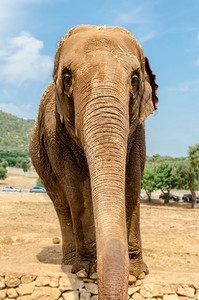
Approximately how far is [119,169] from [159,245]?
9.20 m

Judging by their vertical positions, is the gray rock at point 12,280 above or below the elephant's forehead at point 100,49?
below

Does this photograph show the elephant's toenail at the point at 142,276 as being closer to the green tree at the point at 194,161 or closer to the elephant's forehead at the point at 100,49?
the elephant's forehead at the point at 100,49

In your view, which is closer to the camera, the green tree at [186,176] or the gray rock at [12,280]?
the gray rock at [12,280]

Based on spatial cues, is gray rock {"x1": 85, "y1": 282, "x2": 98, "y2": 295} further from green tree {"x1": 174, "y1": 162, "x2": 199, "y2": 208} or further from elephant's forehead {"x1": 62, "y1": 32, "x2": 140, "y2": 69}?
green tree {"x1": 174, "y1": 162, "x2": 199, "y2": 208}

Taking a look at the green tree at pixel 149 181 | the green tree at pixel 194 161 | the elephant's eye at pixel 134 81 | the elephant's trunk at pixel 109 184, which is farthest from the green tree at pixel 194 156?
the elephant's trunk at pixel 109 184

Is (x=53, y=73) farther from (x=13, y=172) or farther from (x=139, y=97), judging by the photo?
(x=13, y=172)

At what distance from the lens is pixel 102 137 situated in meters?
3.82

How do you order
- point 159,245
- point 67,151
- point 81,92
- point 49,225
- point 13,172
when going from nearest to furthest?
point 81,92, point 67,151, point 159,245, point 49,225, point 13,172

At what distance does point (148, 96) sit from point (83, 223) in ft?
7.20

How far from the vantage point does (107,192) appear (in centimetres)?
360

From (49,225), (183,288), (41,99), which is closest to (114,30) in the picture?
(41,99)

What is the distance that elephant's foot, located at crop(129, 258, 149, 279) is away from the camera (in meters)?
5.82

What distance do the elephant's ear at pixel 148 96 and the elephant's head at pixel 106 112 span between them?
4 cm

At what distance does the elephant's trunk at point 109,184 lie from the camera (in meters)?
3.30
